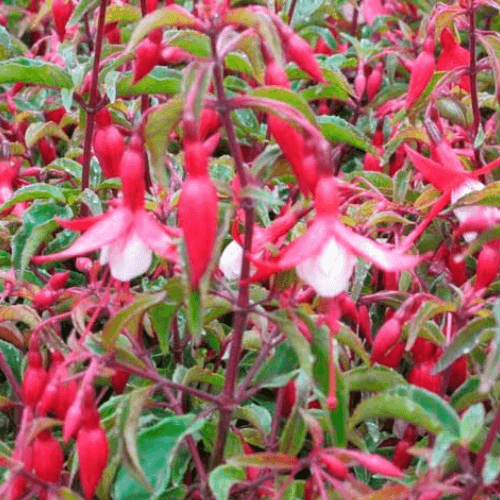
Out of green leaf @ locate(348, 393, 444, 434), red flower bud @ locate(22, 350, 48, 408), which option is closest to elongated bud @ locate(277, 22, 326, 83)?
green leaf @ locate(348, 393, 444, 434)

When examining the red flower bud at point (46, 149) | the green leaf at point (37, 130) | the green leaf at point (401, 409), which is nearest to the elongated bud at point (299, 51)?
the green leaf at point (401, 409)

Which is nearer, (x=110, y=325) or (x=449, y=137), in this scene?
(x=110, y=325)

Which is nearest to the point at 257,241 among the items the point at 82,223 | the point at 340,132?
the point at 82,223

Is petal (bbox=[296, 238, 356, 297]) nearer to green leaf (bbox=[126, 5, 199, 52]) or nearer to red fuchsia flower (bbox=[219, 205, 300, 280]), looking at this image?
red fuchsia flower (bbox=[219, 205, 300, 280])

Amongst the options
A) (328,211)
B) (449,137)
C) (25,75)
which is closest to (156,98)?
(25,75)

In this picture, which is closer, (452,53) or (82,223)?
(82,223)

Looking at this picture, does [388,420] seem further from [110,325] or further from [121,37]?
[121,37]

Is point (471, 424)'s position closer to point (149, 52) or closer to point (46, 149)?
point (149, 52)
